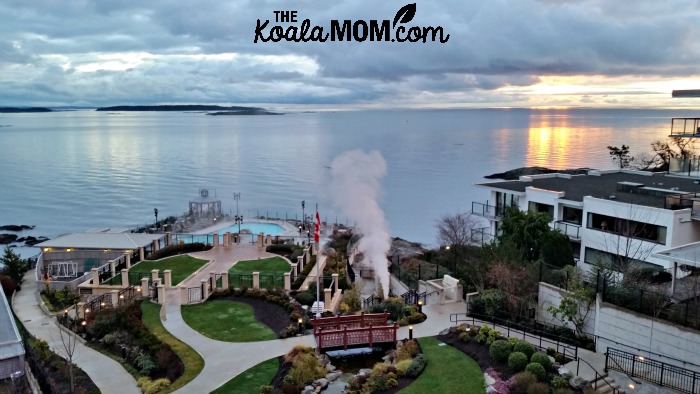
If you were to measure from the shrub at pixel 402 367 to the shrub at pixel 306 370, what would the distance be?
252cm

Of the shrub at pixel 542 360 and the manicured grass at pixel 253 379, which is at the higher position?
the shrub at pixel 542 360

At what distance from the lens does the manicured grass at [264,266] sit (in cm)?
3339

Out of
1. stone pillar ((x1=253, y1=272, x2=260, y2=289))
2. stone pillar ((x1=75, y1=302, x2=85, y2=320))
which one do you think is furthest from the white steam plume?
stone pillar ((x1=75, y1=302, x2=85, y2=320))

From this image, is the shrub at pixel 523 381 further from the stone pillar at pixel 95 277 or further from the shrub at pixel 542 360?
the stone pillar at pixel 95 277

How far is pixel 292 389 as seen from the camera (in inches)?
698

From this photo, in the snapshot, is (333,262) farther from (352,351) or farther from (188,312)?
(352,351)

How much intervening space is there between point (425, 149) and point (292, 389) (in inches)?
6025

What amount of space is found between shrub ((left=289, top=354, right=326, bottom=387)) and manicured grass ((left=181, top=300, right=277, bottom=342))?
13.1ft

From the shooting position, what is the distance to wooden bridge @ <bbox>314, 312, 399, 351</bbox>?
21.2 meters

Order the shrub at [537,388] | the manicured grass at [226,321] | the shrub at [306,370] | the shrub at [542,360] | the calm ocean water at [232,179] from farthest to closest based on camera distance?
the calm ocean water at [232,179] → the manicured grass at [226,321] → the shrub at [306,370] → the shrub at [542,360] → the shrub at [537,388]

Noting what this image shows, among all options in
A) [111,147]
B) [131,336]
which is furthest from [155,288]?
[111,147]

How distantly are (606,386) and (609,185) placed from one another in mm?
24285

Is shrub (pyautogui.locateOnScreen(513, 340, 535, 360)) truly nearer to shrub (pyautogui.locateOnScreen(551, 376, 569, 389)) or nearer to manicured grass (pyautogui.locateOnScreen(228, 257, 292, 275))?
shrub (pyautogui.locateOnScreen(551, 376, 569, 389))

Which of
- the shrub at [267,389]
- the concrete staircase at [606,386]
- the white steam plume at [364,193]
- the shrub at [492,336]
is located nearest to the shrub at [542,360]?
the concrete staircase at [606,386]
